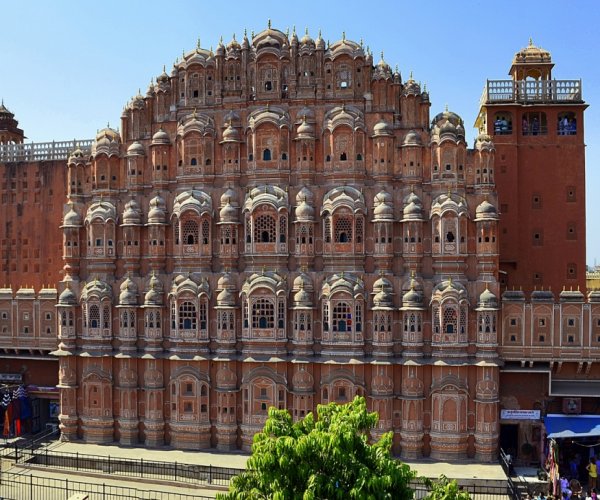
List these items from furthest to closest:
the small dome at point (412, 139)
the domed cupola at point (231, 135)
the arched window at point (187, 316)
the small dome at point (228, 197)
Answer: the domed cupola at point (231, 135) < the arched window at point (187, 316) < the small dome at point (228, 197) < the small dome at point (412, 139)

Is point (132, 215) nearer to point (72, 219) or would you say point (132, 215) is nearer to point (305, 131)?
point (72, 219)

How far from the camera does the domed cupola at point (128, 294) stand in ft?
122

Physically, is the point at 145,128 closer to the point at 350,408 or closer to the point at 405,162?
the point at 405,162

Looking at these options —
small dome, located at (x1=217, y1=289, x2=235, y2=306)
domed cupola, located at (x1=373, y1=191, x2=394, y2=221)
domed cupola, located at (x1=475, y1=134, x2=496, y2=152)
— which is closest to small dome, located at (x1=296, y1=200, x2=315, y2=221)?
domed cupola, located at (x1=373, y1=191, x2=394, y2=221)

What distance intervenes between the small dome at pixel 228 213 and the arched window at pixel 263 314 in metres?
4.91

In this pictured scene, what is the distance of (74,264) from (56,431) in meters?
10.6

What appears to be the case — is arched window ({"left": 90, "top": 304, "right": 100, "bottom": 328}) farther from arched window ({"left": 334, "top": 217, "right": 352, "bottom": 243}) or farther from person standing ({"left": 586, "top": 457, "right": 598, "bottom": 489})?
person standing ({"left": 586, "top": 457, "right": 598, "bottom": 489})

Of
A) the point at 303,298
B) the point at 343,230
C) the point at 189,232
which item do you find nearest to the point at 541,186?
the point at 343,230

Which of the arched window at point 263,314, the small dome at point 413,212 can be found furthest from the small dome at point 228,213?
the small dome at point 413,212

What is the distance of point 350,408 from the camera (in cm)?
2245

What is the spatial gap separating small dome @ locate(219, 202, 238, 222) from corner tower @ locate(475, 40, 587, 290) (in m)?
16.2

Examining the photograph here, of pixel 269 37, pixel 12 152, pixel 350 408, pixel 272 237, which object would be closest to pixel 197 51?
pixel 269 37

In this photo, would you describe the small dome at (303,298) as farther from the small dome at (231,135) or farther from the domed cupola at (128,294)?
the domed cupola at (128,294)

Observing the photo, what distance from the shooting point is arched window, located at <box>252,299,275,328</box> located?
35.6m
